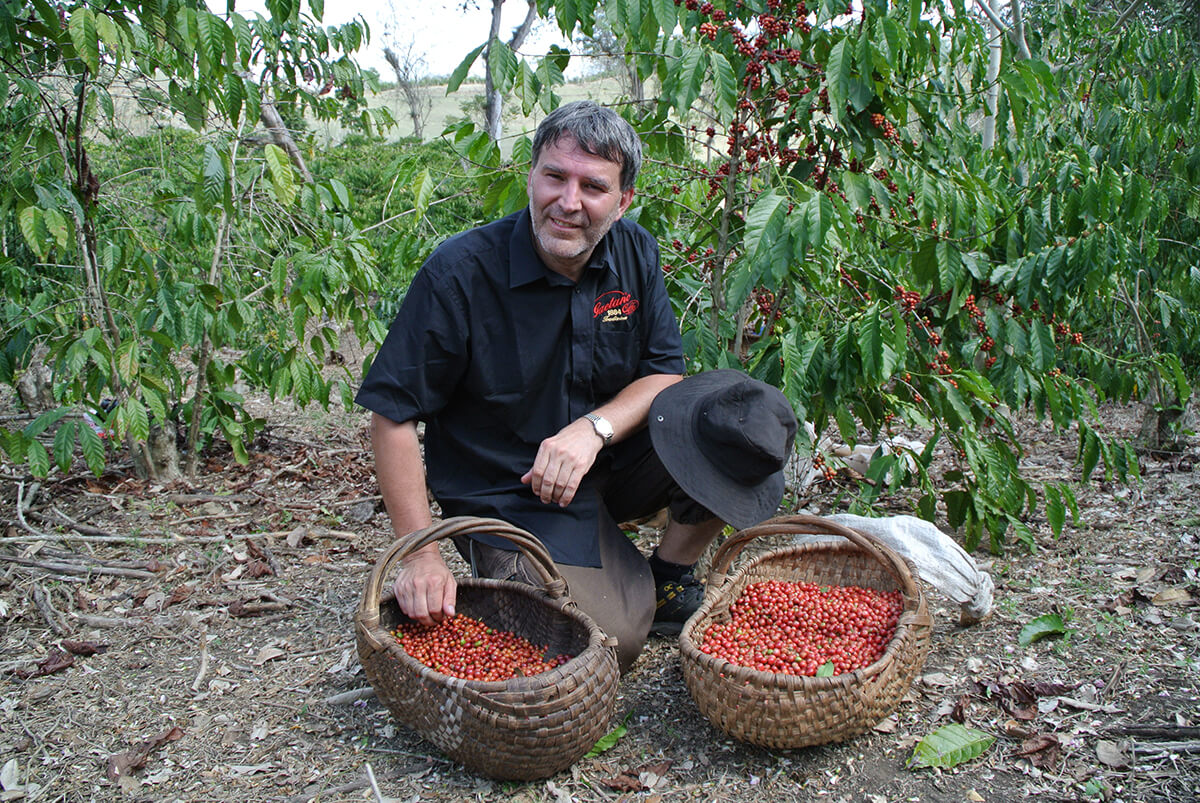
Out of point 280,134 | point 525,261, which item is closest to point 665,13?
point 525,261

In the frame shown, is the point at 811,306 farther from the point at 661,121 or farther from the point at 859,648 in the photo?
the point at 859,648

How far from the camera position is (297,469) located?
148 inches

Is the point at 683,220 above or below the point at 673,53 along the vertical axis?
below

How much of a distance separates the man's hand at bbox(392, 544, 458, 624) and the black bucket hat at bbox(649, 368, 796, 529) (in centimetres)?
54

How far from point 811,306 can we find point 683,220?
1099 millimetres

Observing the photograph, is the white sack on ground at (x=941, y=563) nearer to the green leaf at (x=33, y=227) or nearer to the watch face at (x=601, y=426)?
the watch face at (x=601, y=426)

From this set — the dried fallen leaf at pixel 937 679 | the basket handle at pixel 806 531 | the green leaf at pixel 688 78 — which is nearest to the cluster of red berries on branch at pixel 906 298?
the basket handle at pixel 806 531

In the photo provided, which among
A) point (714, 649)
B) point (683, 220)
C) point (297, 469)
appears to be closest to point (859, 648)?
point (714, 649)

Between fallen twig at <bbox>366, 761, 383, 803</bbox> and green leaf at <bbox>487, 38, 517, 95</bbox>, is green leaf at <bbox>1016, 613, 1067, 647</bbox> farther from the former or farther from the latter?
green leaf at <bbox>487, 38, 517, 95</bbox>

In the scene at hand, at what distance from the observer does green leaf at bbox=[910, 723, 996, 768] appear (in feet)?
5.73

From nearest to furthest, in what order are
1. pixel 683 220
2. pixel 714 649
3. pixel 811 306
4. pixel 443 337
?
pixel 714 649 → pixel 443 337 → pixel 811 306 → pixel 683 220

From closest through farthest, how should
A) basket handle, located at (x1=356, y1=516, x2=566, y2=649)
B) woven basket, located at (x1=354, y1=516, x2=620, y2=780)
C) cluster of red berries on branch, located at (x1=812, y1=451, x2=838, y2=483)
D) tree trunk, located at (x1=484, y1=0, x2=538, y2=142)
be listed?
1. woven basket, located at (x1=354, y1=516, x2=620, y2=780)
2. basket handle, located at (x1=356, y1=516, x2=566, y2=649)
3. cluster of red berries on branch, located at (x1=812, y1=451, x2=838, y2=483)
4. tree trunk, located at (x1=484, y1=0, x2=538, y2=142)

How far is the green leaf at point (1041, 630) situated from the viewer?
2205 millimetres

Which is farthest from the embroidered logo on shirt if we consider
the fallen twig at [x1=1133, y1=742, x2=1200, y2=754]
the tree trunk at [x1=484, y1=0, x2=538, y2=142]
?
the tree trunk at [x1=484, y1=0, x2=538, y2=142]
